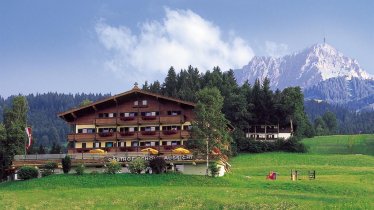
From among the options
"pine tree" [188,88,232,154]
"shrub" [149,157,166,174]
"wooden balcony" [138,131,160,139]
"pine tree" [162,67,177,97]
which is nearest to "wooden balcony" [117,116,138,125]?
"wooden balcony" [138,131,160,139]

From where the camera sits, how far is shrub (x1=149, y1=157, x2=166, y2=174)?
5481 centimetres

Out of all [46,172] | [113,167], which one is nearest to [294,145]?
[113,167]

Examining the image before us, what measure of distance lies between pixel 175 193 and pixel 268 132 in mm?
82806

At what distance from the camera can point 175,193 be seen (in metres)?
41.2

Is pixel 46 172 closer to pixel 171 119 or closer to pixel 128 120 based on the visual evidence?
pixel 128 120

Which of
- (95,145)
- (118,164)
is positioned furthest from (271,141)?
(118,164)

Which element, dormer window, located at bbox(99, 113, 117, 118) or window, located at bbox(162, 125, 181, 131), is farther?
dormer window, located at bbox(99, 113, 117, 118)

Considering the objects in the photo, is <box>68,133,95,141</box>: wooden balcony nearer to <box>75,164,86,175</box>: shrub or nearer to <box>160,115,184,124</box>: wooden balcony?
<box>160,115,184,124</box>: wooden balcony

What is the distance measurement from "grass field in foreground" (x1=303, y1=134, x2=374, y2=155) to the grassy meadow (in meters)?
52.3

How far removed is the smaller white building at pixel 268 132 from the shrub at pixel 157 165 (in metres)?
66.0

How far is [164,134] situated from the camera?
77625 mm

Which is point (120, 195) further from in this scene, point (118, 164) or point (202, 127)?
point (202, 127)

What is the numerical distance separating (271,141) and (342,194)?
70.2 m

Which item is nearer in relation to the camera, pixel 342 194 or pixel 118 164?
pixel 342 194
